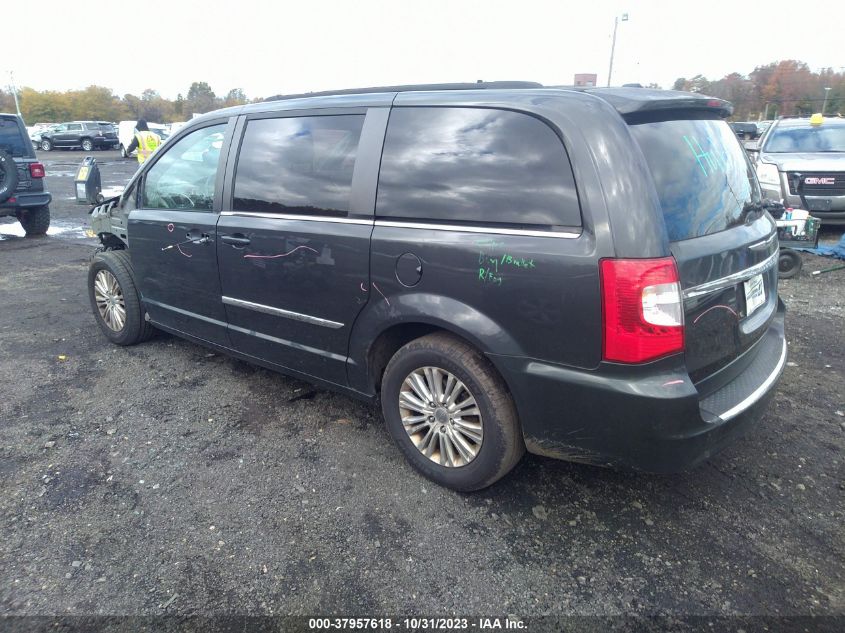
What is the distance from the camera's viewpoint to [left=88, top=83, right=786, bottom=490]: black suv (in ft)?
7.38

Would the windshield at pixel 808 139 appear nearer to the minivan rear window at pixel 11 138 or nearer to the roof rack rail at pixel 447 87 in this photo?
the roof rack rail at pixel 447 87

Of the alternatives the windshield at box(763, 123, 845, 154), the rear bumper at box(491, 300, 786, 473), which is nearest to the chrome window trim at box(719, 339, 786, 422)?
the rear bumper at box(491, 300, 786, 473)

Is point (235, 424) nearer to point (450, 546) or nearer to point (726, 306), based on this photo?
point (450, 546)

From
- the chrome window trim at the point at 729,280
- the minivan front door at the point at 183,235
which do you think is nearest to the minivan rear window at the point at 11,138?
→ the minivan front door at the point at 183,235

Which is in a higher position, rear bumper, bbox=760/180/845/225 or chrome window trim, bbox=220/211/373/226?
chrome window trim, bbox=220/211/373/226

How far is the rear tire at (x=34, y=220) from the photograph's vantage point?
9.98 meters

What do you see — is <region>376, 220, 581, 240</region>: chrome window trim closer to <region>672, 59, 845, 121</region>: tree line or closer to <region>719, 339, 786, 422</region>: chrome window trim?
<region>719, 339, 786, 422</region>: chrome window trim

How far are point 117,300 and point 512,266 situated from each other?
12.2ft

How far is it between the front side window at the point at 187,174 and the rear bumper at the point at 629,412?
2354 mm

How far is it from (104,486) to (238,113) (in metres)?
2.28

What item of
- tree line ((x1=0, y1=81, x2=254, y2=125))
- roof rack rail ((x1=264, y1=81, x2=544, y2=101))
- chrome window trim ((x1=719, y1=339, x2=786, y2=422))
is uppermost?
tree line ((x1=0, y1=81, x2=254, y2=125))

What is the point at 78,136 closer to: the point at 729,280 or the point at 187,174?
the point at 187,174

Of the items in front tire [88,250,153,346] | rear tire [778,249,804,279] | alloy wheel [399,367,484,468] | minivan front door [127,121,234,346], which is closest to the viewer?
alloy wheel [399,367,484,468]

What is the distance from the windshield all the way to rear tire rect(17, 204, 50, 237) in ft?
39.0
